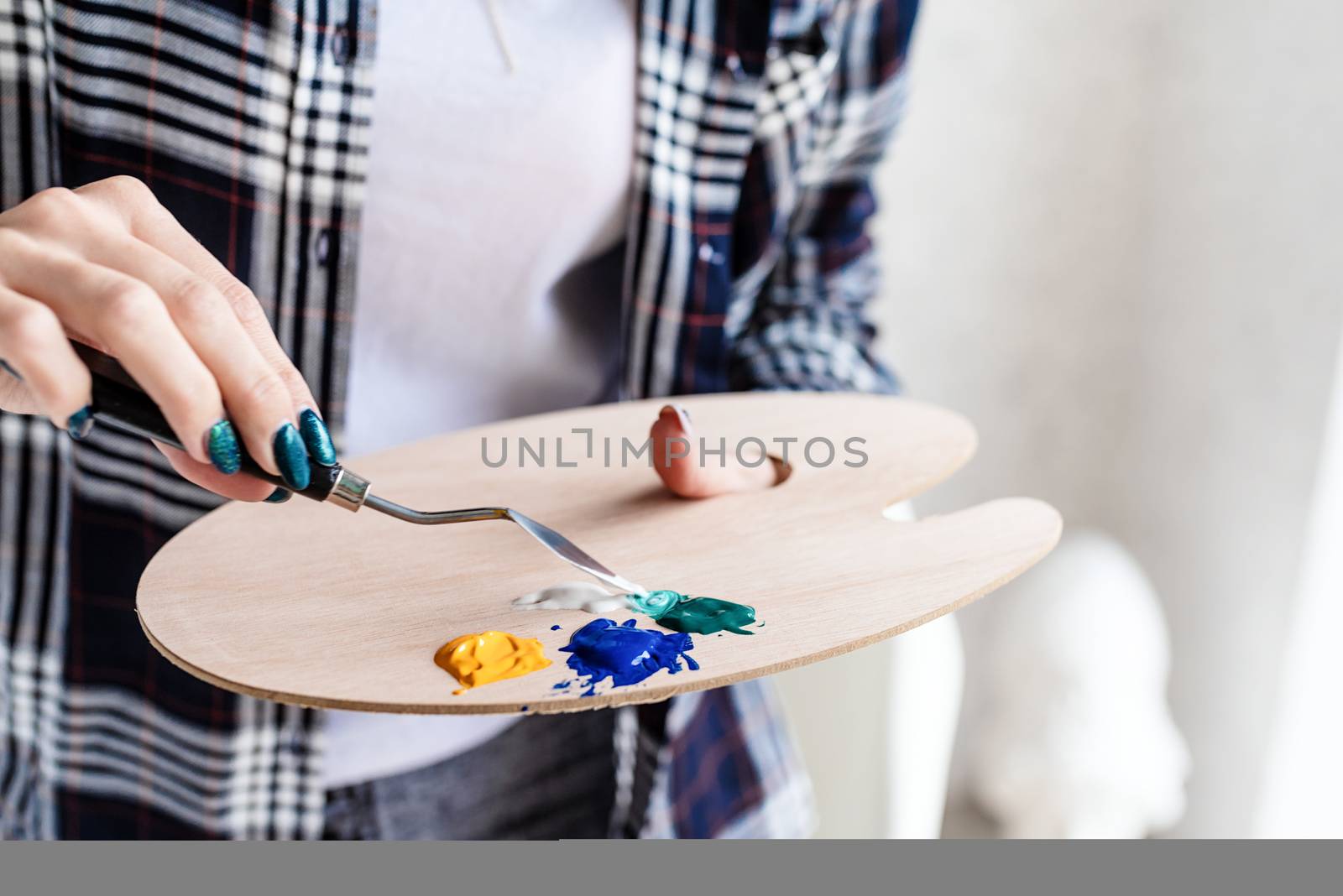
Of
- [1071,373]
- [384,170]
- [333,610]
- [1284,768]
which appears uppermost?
[384,170]

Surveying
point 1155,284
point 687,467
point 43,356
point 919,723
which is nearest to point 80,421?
point 43,356

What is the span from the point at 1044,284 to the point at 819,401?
981 mm

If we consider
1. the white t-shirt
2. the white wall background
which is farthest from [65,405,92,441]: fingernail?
the white wall background

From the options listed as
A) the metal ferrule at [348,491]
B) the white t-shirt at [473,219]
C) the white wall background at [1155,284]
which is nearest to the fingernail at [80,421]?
the metal ferrule at [348,491]

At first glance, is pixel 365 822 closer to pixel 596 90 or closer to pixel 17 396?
pixel 17 396

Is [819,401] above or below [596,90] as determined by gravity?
below

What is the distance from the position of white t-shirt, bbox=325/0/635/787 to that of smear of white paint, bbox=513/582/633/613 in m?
0.35

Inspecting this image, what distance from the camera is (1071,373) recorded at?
168 cm

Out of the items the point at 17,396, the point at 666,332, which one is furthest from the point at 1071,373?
the point at 17,396

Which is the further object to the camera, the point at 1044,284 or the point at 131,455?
the point at 1044,284

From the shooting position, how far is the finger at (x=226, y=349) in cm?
44

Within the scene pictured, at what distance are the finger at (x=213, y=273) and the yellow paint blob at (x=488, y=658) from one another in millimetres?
105

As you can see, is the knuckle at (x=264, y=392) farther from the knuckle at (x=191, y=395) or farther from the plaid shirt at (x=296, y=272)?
the plaid shirt at (x=296, y=272)

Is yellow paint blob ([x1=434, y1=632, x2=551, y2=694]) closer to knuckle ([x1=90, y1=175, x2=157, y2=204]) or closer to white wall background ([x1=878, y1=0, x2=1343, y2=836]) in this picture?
knuckle ([x1=90, y1=175, x2=157, y2=204])
